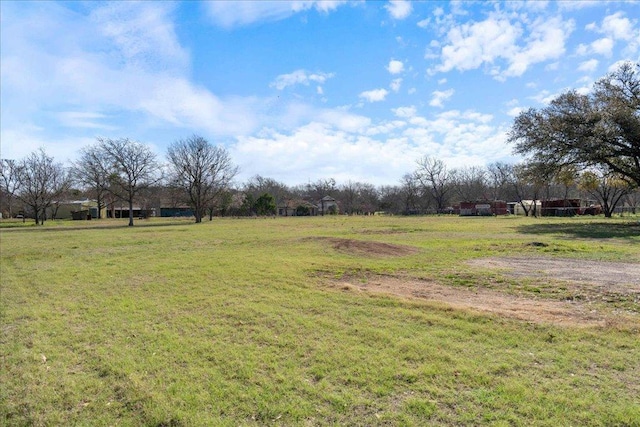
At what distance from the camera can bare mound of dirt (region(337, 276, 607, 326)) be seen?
19.8 feet

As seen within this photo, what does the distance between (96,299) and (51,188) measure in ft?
202

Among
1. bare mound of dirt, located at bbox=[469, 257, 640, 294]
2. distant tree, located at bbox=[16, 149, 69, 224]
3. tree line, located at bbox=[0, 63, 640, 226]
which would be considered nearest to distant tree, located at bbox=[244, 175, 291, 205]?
tree line, located at bbox=[0, 63, 640, 226]

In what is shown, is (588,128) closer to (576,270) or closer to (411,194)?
(576,270)

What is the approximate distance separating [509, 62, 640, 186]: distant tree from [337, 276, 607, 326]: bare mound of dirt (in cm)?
2666

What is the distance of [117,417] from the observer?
143 inches

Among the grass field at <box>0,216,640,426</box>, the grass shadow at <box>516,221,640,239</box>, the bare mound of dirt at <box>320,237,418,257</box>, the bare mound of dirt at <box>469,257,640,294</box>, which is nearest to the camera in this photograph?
the grass field at <box>0,216,640,426</box>

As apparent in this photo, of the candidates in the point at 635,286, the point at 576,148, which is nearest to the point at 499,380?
the point at 635,286

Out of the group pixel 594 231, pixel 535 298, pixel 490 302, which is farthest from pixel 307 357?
pixel 594 231

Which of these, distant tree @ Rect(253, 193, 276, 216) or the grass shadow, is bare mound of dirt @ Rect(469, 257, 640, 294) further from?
distant tree @ Rect(253, 193, 276, 216)

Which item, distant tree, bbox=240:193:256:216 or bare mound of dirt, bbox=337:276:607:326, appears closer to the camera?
bare mound of dirt, bbox=337:276:607:326

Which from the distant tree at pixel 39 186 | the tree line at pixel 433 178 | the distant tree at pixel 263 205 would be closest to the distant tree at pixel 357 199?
the tree line at pixel 433 178

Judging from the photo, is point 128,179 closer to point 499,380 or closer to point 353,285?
point 353,285

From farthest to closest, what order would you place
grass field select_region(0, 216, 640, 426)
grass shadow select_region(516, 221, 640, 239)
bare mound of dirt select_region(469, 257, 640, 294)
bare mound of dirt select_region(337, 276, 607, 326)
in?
1. grass shadow select_region(516, 221, 640, 239)
2. bare mound of dirt select_region(469, 257, 640, 294)
3. bare mound of dirt select_region(337, 276, 607, 326)
4. grass field select_region(0, 216, 640, 426)

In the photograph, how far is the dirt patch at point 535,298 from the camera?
20.4 feet
